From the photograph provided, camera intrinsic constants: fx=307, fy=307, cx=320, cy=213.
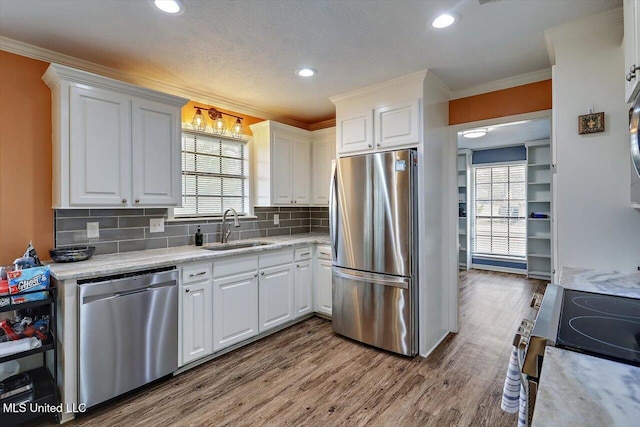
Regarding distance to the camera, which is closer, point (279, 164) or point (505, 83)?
point (505, 83)

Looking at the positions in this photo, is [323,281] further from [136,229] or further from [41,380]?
[41,380]

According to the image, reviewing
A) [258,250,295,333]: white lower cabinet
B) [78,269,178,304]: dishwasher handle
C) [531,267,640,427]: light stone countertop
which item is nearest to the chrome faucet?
[258,250,295,333]: white lower cabinet

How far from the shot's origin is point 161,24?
77.9 inches

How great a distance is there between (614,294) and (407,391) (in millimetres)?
1428

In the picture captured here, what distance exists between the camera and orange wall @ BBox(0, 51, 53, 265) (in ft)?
7.08

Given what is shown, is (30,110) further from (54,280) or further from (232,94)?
(232,94)

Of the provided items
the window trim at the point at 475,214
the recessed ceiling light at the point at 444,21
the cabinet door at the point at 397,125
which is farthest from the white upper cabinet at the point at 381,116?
the window trim at the point at 475,214

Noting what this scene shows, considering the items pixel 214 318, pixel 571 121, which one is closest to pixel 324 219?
pixel 214 318

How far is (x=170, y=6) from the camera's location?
1789 millimetres

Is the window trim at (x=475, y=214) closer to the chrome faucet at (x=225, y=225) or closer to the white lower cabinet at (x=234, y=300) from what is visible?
the chrome faucet at (x=225, y=225)

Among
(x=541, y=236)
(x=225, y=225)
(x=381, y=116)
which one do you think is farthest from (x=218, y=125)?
(x=541, y=236)

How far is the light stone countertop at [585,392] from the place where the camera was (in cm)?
60

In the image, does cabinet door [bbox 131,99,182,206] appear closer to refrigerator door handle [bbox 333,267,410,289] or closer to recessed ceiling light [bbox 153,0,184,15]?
recessed ceiling light [bbox 153,0,184,15]

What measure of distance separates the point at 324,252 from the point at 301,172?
3.65ft
